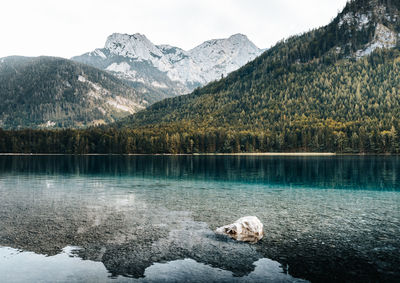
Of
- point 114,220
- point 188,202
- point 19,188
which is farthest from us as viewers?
point 19,188

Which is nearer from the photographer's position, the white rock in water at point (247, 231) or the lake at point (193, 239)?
the lake at point (193, 239)

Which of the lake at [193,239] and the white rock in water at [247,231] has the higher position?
the white rock in water at [247,231]

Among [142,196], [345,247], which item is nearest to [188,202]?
[142,196]

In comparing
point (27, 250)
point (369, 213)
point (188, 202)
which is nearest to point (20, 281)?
point (27, 250)

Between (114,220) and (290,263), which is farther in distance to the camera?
(114,220)

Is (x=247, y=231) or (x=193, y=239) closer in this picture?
(x=247, y=231)

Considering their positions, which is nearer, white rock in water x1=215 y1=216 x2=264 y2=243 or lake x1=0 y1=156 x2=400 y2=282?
lake x1=0 y1=156 x2=400 y2=282

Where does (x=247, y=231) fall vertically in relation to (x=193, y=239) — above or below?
above

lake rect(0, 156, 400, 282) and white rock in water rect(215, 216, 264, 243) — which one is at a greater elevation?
white rock in water rect(215, 216, 264, 243)

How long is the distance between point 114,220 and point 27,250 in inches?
426

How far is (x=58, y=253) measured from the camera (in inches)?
978

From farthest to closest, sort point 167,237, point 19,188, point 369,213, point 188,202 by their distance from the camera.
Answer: point 19,188 → point 188,202 → point 369,213 → point 167,237

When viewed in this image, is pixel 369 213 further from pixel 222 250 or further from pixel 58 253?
pixel 58 253

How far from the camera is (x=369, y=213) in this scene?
38938 mm
